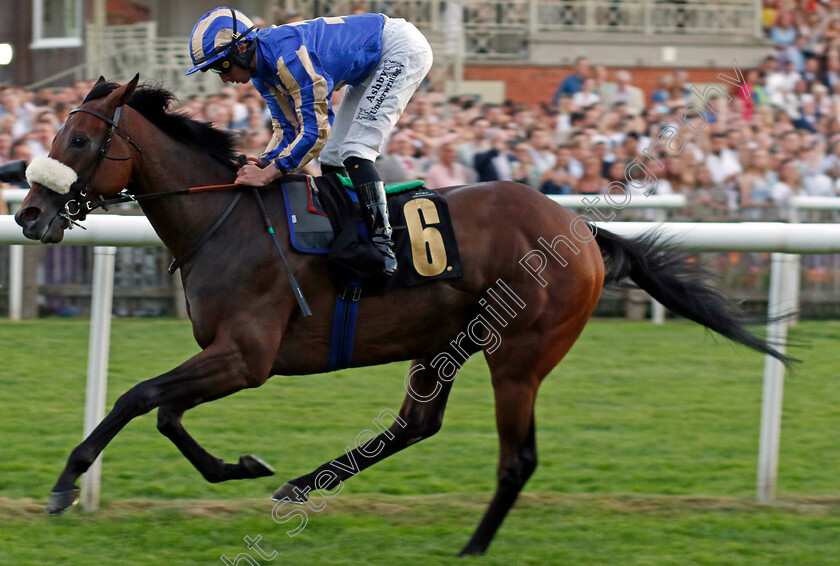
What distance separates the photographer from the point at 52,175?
3.50 m

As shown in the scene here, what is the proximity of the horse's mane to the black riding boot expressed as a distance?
0.54 meters

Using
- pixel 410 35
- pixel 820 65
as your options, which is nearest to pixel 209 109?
pixel 410 35

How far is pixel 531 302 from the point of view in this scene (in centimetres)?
397

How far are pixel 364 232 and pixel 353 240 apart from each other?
7 centimetres

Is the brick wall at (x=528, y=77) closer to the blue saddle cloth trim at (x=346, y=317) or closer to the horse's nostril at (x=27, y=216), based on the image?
the blue saddle cloth trim at (x=346, y=317)

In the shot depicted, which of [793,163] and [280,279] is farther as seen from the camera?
[793,163]

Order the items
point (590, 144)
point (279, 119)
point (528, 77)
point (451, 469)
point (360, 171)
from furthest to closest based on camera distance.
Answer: point (528, 77) → point (590, 144) → point (451, 469) → point (279, 119) → point (360, 171)

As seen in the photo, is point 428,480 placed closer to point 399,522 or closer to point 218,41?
point 399,522

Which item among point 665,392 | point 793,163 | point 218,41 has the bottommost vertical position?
point 665,392

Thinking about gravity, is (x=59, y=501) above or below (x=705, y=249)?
below

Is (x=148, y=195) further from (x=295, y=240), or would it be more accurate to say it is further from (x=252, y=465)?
(x=252, y=465)

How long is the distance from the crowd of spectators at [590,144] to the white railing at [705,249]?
125 inches

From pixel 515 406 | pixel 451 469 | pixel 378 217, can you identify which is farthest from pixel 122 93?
pixel 451 469

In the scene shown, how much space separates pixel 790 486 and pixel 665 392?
1.77m
